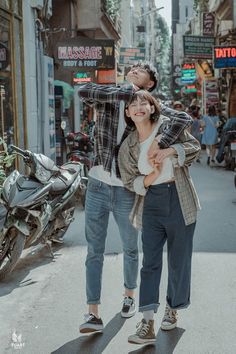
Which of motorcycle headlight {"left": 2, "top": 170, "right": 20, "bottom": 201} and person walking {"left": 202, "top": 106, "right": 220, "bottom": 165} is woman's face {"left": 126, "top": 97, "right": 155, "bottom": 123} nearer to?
motorcycle headlight {"left": 2, "top": 170, "right": 20, "bottom": 201}

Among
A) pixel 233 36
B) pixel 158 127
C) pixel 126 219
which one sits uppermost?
pixel 233 36

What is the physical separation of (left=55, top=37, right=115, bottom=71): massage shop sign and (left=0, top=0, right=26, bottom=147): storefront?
4490 mm

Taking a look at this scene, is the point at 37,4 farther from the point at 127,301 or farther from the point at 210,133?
the point at 210,133

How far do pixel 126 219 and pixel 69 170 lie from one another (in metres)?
2.91

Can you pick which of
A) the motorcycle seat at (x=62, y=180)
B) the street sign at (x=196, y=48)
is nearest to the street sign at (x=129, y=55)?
the street sign at (x=196, y=48)

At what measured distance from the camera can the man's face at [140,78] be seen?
4078 mm

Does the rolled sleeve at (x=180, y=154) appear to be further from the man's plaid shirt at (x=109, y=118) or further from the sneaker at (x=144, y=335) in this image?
the sneaker at (x=144, y=335)

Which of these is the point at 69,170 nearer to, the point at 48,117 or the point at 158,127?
the point at 158,127

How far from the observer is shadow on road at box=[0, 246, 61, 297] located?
18.7ft

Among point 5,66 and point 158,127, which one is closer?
point 158,127

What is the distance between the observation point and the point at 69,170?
7.12 metres

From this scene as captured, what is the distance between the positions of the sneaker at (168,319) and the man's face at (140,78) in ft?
5.31

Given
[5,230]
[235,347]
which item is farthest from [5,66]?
[235,347]

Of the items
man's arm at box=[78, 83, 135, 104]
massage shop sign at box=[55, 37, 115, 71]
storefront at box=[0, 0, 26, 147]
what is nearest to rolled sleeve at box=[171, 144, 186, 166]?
man's arm at box=[78, 83, 135, 104]
